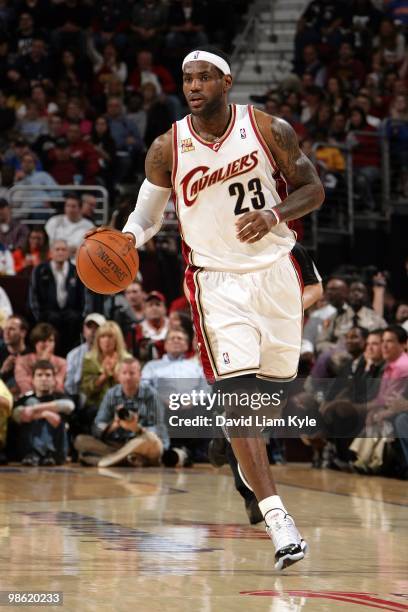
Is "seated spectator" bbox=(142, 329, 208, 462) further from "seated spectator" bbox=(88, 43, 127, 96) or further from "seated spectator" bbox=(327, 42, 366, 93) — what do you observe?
"seated spectator" bbox=(327, 42, 366, 93)

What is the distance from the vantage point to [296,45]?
734 inches

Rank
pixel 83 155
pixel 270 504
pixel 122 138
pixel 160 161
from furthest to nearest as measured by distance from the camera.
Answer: pixel 122 138 → pixel 83 155 → pixel 160 161 → pixel 270 504

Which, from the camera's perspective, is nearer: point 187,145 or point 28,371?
point 187,145

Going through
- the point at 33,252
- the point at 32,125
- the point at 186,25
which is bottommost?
the point at 33,252

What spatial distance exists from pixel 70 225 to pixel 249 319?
322 inches

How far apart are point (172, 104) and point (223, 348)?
11943 millimetres

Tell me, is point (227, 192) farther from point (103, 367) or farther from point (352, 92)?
point (352, 92)

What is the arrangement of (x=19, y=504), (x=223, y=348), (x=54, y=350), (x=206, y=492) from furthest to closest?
1. (x=54, y=350)
2. (x=206, y=492)
3. (x=19, y=504)
4. (x=223, y=348)

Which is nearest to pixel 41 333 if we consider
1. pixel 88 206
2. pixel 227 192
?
pixel 88 206

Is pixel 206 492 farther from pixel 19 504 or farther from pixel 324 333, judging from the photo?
pixel 324 333

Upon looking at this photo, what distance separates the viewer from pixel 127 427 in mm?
10797

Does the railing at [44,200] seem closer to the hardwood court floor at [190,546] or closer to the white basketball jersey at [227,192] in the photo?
the hardwood court floor at [190,546]

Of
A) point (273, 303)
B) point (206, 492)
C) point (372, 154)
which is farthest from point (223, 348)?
point (372, 154)

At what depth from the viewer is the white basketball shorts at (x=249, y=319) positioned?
220 inches
